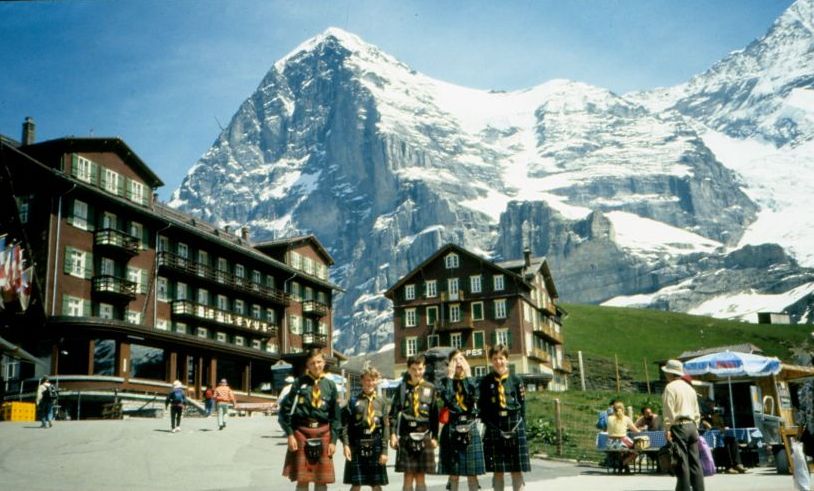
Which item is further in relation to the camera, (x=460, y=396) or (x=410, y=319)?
(x=410, y=319)

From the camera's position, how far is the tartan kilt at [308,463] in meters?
11.2

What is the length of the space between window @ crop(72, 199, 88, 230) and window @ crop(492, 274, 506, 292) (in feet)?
139

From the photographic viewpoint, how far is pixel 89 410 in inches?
1773

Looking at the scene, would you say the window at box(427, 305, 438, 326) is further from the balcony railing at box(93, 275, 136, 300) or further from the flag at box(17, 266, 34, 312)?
the flag at box(17, 266, 34, 312)

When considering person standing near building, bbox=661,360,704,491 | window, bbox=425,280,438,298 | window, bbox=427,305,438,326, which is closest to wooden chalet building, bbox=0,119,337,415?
window, bbox=427,305,438,326

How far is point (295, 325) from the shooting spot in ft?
246

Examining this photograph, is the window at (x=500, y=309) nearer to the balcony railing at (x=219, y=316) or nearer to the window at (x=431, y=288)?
the window at (x=431, y=288)

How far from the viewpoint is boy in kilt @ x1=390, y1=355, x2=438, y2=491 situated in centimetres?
1166

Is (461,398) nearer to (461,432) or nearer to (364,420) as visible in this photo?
(461,432)

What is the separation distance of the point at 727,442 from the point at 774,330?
391 feet

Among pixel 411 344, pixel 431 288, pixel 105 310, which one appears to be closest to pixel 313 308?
pixel 411 344

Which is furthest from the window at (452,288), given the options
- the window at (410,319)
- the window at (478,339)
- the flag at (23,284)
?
the flag at (23,284)

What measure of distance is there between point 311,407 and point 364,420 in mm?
875

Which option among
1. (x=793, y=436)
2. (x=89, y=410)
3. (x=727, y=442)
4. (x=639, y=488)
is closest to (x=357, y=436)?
(x=639, y=488)
